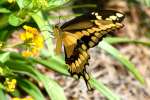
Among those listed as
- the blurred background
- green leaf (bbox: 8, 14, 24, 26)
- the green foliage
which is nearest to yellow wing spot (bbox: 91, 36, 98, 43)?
the green foliage

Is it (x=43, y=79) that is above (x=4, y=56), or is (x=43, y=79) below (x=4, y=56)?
below

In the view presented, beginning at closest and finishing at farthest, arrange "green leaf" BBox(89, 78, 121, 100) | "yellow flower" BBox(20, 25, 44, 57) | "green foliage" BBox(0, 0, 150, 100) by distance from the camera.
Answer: "yellow flower" BBox(20, 25, 44, 57) < "green foliage" BBox(0, 0, 150, 100) < "green leaf" BBox(89, 78, 121, 100)

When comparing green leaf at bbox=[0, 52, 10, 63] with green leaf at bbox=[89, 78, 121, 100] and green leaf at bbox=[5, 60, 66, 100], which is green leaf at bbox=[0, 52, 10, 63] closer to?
green leaf at bbox=[5, 60, 66, 100]

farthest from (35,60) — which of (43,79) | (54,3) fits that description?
(54,3)

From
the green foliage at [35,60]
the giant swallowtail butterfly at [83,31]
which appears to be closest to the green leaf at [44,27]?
the green foliage at [35,60]

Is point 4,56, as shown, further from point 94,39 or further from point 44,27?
point 94,39

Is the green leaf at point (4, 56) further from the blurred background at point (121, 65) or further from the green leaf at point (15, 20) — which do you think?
the blurred background at point (121, 65)

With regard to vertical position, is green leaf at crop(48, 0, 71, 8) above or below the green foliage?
above
